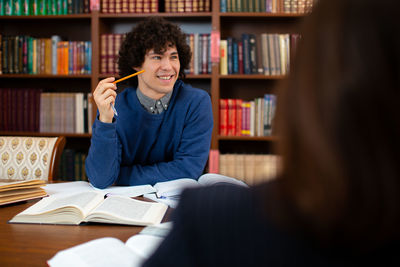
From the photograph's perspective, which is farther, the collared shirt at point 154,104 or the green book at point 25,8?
the green book at point 25,8

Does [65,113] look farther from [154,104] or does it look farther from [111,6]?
[154,104]

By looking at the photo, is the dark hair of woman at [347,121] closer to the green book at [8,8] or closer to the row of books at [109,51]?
the row of books at [109,51]

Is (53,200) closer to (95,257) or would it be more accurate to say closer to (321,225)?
(95,257)

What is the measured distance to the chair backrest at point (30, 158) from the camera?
1784 millimetres

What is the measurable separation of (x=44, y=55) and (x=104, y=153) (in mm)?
1665

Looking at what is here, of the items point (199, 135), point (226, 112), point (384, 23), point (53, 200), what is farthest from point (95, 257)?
point (226, 112)

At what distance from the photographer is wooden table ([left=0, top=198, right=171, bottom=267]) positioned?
82cm

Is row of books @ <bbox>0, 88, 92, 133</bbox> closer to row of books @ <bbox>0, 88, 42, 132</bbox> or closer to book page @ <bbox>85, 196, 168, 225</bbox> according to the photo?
row of books @ <bbox>0, 88, 42, 132</bbox>

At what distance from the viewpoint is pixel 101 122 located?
1461 millimetres

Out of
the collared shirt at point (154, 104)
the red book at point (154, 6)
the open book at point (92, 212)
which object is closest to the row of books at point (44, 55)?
the red book at point (154, 6)

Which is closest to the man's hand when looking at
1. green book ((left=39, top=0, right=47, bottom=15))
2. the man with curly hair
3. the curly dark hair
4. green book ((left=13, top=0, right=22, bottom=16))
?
the man with curly hair

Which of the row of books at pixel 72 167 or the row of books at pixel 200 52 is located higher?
the row of books at pixel 200 52

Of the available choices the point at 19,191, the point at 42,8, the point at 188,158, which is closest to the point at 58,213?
the point at 19,191

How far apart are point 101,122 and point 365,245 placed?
1240mm
